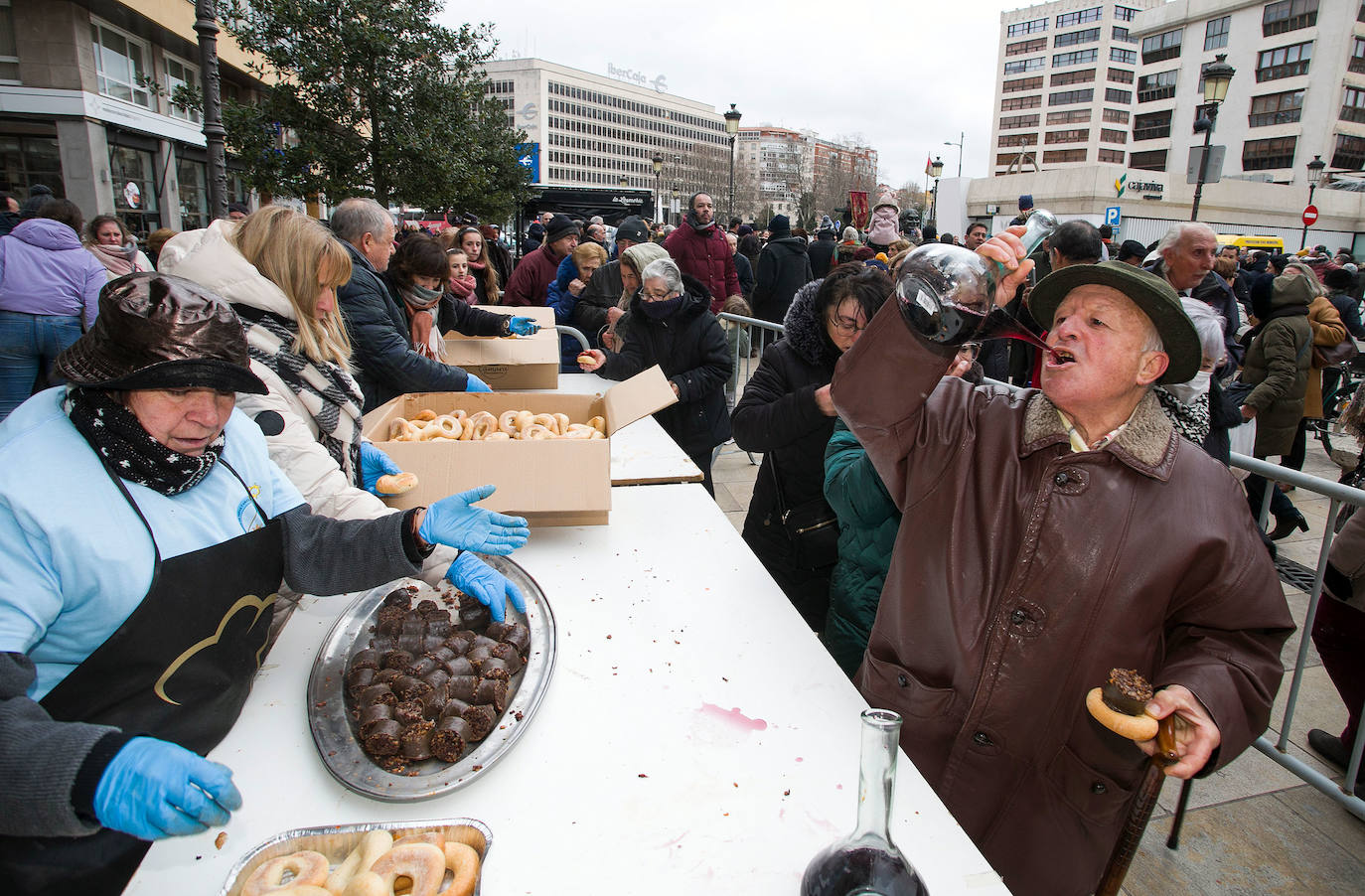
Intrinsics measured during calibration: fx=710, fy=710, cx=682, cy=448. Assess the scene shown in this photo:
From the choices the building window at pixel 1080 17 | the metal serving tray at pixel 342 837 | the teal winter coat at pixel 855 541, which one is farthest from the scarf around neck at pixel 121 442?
the building window at pixel 1080 17

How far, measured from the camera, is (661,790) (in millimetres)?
1474

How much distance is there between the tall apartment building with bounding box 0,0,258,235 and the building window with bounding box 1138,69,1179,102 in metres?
72.7

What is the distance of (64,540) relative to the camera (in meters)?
1.27

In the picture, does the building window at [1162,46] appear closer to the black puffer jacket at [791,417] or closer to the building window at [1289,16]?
the building window at [1289,16]

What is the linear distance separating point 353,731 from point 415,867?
1.63ft

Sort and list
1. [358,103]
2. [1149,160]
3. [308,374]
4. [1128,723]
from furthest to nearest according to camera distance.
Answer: [1149,160] < [358,103] < [308,374] < [1128,723]

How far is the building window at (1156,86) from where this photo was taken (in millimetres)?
61500

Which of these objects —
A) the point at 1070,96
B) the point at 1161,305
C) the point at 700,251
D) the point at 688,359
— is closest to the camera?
the point at 1161,305

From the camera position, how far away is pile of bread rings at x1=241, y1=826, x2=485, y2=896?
112 cm

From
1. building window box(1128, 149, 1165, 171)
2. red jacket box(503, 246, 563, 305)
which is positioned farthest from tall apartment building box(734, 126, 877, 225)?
red jacket box(503, 246, 563, 305)

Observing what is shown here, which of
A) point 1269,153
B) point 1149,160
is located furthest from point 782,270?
point 1149,160

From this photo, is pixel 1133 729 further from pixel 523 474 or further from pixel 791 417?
pixel 523 474

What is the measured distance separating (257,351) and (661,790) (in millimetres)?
1784

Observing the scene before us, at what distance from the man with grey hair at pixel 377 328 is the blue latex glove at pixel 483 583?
66.2 inches
